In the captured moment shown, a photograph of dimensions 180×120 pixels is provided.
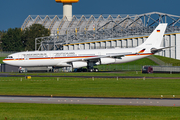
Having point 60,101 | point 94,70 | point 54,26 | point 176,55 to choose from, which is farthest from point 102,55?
point 54,26

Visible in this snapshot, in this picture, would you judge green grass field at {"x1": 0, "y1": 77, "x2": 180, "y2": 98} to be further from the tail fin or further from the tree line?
the tree line

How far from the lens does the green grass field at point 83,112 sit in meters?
16.7

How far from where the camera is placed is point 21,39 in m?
161

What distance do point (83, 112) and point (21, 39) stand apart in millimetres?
148480

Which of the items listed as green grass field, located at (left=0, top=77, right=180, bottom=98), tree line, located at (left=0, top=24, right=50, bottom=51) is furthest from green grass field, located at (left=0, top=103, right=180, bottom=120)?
tree line, located at (left=0, top=24, right=50, bottom=51)

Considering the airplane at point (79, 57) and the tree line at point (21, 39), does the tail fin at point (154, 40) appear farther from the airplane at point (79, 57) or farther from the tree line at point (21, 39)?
the tree line at point (21, 39)

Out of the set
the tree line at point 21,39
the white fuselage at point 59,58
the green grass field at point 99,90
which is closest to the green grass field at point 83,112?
the green grass field at point 99,90

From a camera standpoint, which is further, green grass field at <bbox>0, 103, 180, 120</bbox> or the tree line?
the tree line

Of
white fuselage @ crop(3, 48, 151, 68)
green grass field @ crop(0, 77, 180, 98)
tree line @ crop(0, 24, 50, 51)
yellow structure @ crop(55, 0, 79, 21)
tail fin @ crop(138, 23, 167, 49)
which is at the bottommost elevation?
green grass field @ crop(0, 77, 180, 98)

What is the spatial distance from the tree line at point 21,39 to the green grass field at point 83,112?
132 m

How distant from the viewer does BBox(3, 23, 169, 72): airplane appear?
65.1 meters

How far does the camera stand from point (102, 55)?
68.2m

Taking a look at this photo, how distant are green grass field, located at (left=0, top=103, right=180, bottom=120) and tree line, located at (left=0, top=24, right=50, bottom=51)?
435 ft

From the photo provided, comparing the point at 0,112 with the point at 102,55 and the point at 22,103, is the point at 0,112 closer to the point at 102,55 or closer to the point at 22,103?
the point at 22,103
